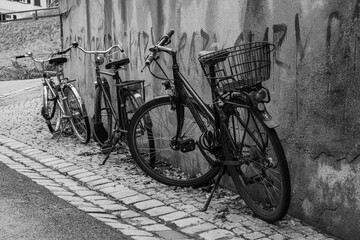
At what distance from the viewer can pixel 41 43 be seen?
3425 centimetres

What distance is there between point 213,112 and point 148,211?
996 millimetres

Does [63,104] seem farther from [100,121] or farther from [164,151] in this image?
[164,151]

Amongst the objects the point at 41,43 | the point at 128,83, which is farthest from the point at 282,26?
the point at 41,43

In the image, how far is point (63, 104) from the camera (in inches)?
364

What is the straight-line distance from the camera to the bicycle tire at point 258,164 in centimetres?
453

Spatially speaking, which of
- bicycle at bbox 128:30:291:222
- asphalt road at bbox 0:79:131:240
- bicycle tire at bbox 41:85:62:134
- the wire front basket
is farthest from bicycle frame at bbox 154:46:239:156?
bicycle tire at bbox 41:85:62:134

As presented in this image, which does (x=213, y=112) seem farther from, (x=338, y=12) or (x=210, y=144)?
(x=338, y=12)

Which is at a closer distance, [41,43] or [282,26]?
[282,26]

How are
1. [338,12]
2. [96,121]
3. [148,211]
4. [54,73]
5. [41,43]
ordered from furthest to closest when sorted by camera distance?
[41,43] → [54,73] → [96,121] → [148,211] → [338,12]

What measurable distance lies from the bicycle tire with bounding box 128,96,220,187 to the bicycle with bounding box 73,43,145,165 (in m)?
0.41

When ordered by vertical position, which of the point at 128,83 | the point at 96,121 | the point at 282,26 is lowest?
the point at 96,121

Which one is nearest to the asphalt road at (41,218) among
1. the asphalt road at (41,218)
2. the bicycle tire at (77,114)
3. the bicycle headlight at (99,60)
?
the asphalt road at (41,218)

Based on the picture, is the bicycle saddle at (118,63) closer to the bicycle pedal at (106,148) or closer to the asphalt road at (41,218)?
the bicycle pedal at (106,148)

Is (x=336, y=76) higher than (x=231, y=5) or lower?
lower
